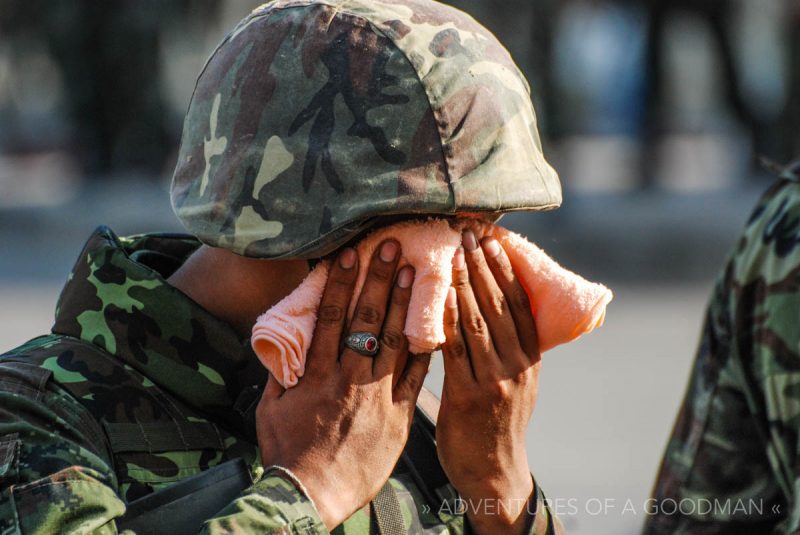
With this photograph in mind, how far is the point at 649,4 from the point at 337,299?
1245cm

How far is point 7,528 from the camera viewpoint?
188cm

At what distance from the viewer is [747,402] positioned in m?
2.81

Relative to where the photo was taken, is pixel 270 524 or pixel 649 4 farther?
pixel 649 4

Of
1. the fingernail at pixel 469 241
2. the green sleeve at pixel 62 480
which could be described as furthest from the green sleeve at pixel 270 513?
the fingernail at pixel 469 241

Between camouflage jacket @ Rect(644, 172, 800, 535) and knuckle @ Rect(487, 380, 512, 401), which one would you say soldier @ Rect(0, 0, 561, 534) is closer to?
knuckle @ Rect(487, 380, 512, 401)

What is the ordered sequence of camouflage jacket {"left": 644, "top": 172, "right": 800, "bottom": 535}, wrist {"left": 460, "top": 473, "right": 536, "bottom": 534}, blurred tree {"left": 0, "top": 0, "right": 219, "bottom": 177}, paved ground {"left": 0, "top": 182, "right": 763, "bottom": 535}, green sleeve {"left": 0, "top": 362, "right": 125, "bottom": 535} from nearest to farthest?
green sleeve {"left": 0, "top": 362, "right": 125, "bottom": 535}
wrist {"left": 460, "top": 473, "right": 536, "bottom": 534}
camouflage jacket {"left": 644, "top": 172, "right": 800, "bottom": 535}
paved ground {"left": 0, "top": 182, "right": 763, "bottom": 535}
blurred tree {"left": 0, "top": 0, "right": 219, "bottom": 177}

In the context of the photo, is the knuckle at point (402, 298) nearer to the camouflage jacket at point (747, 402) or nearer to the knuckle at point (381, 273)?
the knuckle at point (381, 273)

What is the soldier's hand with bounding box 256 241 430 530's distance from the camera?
2.12m

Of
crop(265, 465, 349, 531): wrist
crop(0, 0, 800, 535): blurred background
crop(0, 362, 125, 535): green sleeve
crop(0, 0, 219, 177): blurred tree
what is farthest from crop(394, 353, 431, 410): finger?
crop(0, 0, 219, 177): blurred tree

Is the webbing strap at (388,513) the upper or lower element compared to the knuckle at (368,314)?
lower

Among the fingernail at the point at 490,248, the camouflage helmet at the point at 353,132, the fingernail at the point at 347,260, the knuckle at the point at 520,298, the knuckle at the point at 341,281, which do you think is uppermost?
the camouflage helmet at the point at 353,132

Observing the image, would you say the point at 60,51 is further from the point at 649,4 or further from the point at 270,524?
the point at 270,524

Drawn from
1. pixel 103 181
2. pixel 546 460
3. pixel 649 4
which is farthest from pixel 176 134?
pixel 546 460

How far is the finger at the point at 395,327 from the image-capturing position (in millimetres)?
2178
